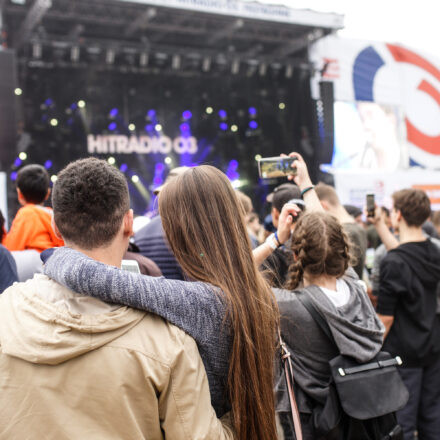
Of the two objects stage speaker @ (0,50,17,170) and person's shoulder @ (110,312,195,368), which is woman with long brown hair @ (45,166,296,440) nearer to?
person's shoulder @ (110,312,195,368)

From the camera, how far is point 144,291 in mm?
945

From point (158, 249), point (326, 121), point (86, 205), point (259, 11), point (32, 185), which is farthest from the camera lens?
point (326, 121)

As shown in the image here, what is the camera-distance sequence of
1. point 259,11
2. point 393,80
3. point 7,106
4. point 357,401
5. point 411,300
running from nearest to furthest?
point 357,401 < point 411,300 < point 7,106 < point 259,11 < point 393,80

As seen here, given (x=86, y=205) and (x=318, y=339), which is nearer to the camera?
(x=86, y=205)

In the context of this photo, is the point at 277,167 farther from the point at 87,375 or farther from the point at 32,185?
the point at 87,375

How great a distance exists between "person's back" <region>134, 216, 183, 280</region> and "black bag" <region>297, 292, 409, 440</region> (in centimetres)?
77

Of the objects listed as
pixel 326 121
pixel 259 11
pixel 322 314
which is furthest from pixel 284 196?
pixel 326 121

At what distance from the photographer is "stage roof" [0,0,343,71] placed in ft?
23.9

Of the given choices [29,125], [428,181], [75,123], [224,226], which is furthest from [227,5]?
[224,226]

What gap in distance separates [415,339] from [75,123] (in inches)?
271

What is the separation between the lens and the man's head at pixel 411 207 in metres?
2.63

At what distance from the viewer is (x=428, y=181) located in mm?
9438

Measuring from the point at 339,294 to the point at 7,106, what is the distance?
17.5 feet

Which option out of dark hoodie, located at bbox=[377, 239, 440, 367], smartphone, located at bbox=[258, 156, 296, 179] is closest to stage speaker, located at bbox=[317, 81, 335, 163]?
dark hoodie, located at bbox=[377, 239, 440, 367]
